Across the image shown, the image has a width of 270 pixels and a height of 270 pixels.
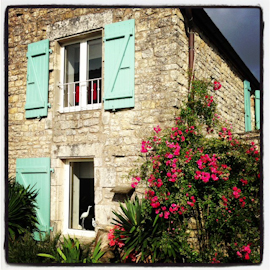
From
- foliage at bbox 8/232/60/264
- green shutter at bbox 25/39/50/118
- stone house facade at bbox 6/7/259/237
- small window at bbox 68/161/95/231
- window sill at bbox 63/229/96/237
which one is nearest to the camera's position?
foliage at bbox 8/232/60/264

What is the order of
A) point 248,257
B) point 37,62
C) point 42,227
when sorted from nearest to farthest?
point 248,257 < point 42,227 < point 37,62

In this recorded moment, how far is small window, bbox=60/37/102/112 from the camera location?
6.02 metres

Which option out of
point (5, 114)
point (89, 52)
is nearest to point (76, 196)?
point (5, 114)

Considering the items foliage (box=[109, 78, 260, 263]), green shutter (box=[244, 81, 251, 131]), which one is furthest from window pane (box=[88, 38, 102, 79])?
green shutter (box=[244, 81, 251, 131])

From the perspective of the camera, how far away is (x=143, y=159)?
5.12m

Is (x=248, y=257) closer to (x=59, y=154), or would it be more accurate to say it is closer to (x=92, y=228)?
(x=92, y=228)

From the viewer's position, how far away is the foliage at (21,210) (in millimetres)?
5723

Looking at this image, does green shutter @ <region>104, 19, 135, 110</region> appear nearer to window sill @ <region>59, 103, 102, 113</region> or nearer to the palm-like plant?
window sill @ <region>59, 103, 102, 113</region>

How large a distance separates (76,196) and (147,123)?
212 centimetres

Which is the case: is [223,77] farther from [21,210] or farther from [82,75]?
[21,210]

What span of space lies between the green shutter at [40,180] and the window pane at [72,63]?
1.73 meters

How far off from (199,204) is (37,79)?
415 centimetres

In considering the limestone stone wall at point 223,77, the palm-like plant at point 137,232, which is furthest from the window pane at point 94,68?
the palm-like plant at point 137,232

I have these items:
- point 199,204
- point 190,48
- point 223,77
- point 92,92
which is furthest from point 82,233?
point 223,77
